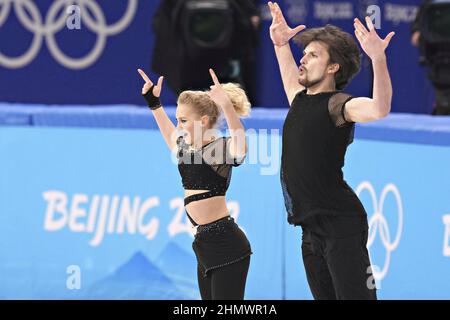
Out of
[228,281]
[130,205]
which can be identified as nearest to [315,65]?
[228,281]

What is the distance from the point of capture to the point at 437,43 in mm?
9164

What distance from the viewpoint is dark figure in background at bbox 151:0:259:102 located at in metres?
10.2

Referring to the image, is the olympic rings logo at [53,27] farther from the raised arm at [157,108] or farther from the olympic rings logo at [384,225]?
the raised arm at [157,108]

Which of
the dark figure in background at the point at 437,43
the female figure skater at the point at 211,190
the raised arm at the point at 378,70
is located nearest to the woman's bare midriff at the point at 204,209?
the female figure skater at the point at 211,190

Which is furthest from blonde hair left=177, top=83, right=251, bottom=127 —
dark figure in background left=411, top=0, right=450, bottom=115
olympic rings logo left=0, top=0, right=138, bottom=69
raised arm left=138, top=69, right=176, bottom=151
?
Answer: olympic rings logo left=0, top=0, right=138, bottom=69

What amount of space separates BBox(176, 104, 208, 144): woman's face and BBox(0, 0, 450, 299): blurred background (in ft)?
Answer: 4.79

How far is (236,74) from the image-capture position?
1045 cm

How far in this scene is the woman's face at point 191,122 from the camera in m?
5.64

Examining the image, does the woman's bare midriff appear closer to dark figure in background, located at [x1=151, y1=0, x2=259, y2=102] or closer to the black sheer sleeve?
the black sheer sleeve

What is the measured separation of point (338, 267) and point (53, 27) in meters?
7.47

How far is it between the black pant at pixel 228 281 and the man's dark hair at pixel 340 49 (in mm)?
1031

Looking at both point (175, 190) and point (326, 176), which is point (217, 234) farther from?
Result: point (175, 190)

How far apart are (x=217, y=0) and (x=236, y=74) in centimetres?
69
